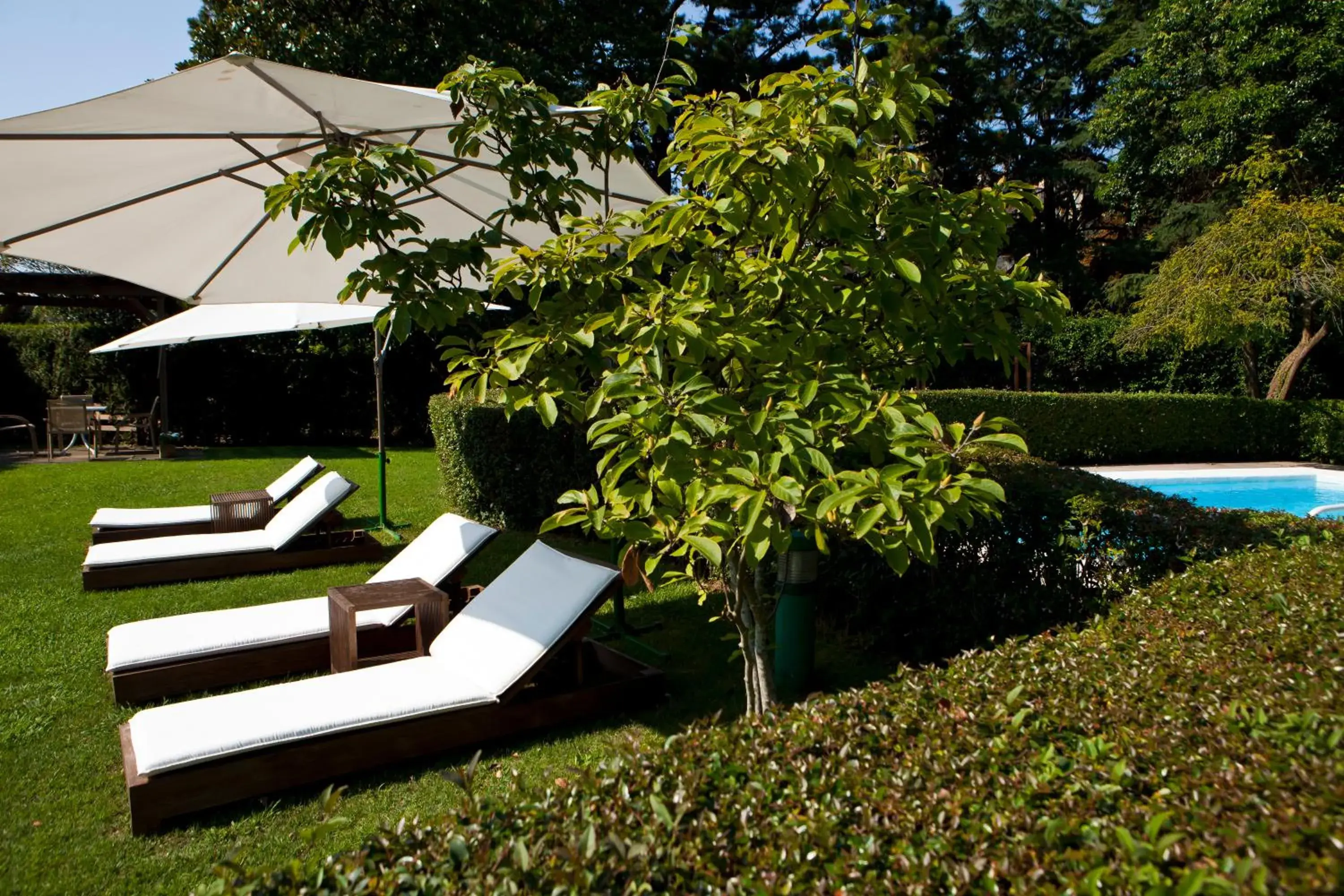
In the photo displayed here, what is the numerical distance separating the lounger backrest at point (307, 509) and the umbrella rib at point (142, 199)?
2.83 metres

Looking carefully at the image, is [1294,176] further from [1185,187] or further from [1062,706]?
[1062,706]

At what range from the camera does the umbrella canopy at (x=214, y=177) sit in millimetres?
4027

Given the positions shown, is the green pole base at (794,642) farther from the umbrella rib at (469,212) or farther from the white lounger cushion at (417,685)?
the umbrella rib at (469,212)

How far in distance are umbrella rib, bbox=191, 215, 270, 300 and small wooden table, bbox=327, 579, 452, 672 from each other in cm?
263

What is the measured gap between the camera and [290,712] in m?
3.65

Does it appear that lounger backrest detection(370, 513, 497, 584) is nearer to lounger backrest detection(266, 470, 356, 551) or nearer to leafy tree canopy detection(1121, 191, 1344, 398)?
lounger backrest detection(266, 470, 356, 551)

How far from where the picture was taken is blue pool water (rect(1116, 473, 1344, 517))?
1378 cm

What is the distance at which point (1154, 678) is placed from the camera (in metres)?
2.18

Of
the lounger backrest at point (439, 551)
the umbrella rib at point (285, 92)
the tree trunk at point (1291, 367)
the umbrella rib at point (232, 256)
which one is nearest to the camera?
the umbrella rib at point (285, 92)

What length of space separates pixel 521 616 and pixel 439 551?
4.58ft

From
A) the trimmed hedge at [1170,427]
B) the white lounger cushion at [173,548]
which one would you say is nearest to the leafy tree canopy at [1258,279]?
the trimmed hedge at [1170,427]

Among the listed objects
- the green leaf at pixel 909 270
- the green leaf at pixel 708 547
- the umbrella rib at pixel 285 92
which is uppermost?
the umbrella rib at pixel 285 92

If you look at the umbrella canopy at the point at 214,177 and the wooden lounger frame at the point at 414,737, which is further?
the umbrella canopy at the point at 214,177

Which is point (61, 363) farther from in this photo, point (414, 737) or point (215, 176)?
point (414, 737)
